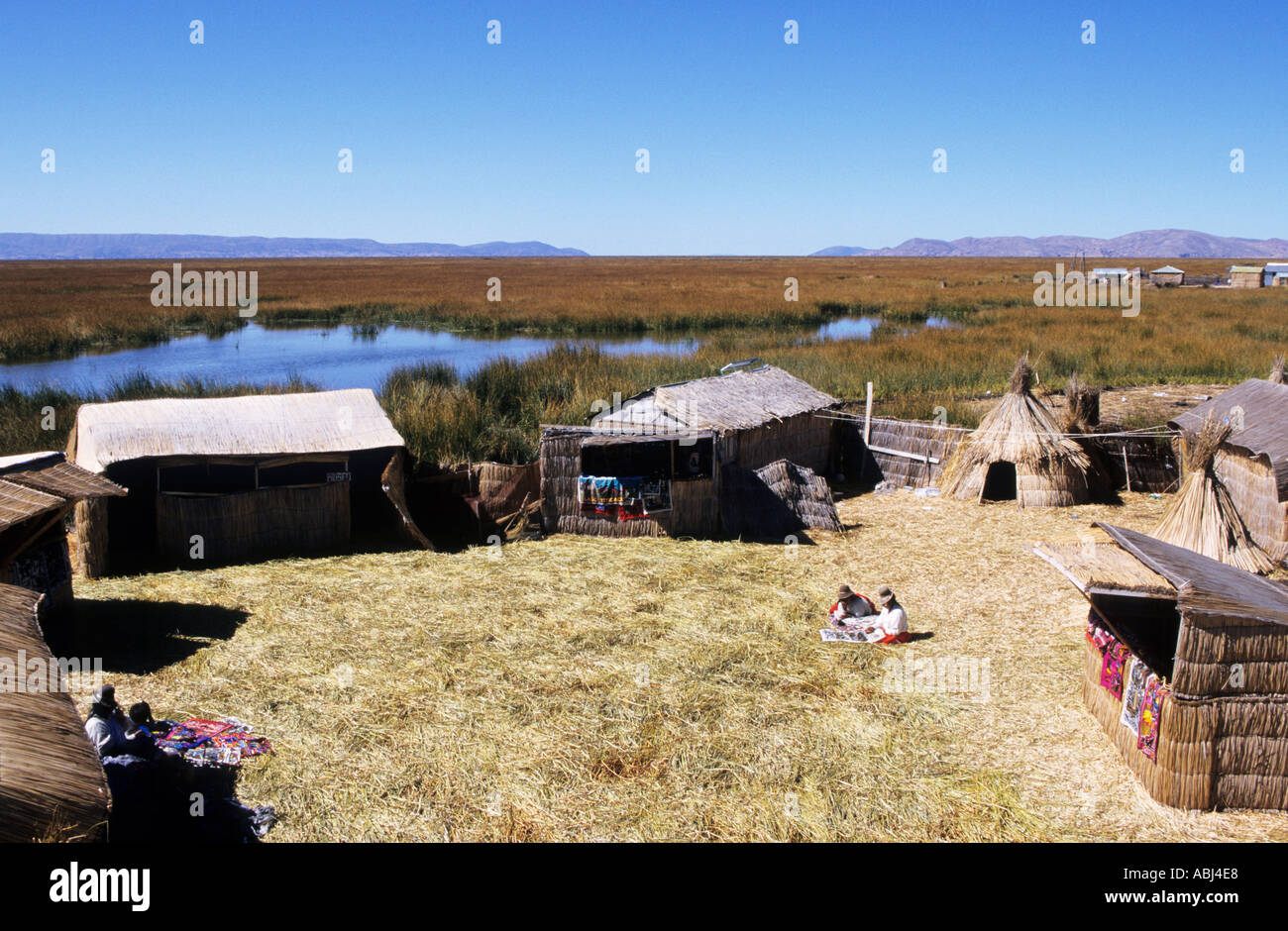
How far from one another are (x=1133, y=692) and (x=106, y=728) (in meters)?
5.51

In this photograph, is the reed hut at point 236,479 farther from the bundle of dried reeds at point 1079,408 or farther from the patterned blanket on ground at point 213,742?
the bundle of dried reeds at point 1079,408

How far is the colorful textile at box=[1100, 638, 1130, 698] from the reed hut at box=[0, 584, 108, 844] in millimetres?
5241

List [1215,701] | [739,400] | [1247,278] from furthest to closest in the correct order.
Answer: [1247,278] < [739,400] < [1215,701]

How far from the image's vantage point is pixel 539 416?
12906 millimetres

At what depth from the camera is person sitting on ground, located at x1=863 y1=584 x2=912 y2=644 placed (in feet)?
23.5

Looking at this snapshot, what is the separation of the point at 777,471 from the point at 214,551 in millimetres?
5841

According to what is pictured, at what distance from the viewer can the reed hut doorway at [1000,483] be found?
1173 centimetres

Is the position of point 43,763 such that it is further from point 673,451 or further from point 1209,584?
point 673,451

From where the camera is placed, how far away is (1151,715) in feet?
16.4

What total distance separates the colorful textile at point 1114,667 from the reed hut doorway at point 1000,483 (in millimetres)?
6095

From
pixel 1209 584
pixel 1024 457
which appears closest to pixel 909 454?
pixel 1024 457
